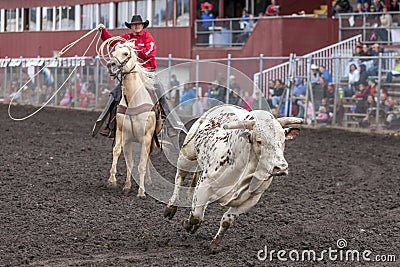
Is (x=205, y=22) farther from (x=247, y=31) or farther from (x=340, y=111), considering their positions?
(x=340, y=111)

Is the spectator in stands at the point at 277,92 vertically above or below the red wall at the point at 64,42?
below

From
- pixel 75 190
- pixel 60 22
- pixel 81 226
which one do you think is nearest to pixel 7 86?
pixel 60 22

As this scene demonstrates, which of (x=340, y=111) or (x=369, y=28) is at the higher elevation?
(x=369, y=28)

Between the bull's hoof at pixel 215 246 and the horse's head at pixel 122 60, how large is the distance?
11.9 feet

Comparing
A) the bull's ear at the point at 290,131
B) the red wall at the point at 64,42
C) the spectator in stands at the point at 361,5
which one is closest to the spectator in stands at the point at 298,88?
the spectator in stands at the point at 361,5

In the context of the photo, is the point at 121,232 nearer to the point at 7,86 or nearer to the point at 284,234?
the point at 284,234

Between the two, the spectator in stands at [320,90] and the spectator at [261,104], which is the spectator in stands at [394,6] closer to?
the spectator in stands at [320,90]

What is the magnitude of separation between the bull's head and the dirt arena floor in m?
0.91

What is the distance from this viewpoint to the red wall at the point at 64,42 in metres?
33.1

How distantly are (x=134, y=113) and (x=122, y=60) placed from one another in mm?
824

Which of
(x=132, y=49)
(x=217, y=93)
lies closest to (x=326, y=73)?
(x=217, y=93)

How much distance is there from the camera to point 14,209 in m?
9.93

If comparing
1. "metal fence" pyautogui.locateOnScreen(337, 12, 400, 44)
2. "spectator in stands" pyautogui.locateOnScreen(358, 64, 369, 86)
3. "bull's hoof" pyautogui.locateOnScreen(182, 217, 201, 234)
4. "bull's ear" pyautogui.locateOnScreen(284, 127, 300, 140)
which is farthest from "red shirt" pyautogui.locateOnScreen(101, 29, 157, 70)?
"metal fence" pyautogui.locateOnScreen(337, 12, 400, 44)

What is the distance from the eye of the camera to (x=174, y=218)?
973 centimetres
